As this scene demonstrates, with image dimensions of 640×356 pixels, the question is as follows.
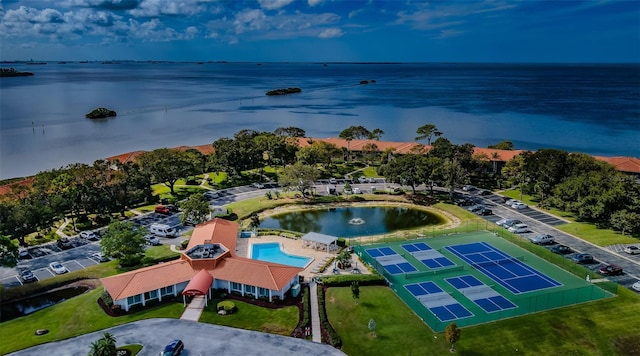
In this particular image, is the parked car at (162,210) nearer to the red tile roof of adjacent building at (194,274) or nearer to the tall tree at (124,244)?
the tall tree at (124,244)

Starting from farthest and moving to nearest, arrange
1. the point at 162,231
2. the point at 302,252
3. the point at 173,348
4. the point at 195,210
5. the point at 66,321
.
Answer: the point at 195,210, the point at 162,231, the point at 302,252, the point at 66,321, the point at 173,348

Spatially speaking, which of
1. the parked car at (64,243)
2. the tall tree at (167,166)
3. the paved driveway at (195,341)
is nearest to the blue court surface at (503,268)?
the paved driveway at (195,341)

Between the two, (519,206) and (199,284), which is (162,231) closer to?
(199,284)

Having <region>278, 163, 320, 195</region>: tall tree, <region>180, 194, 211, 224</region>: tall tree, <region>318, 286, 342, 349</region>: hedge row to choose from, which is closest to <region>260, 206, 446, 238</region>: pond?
<region>278, 163, 320, 195</region>: tall tree

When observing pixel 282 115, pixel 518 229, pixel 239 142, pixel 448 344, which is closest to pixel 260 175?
pixel 239 142

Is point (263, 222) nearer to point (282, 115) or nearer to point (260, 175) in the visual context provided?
point (260, 175)

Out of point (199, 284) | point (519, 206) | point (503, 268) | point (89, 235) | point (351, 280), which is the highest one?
point (199, 284)

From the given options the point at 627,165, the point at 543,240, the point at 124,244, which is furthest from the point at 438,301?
the point at 627,165
